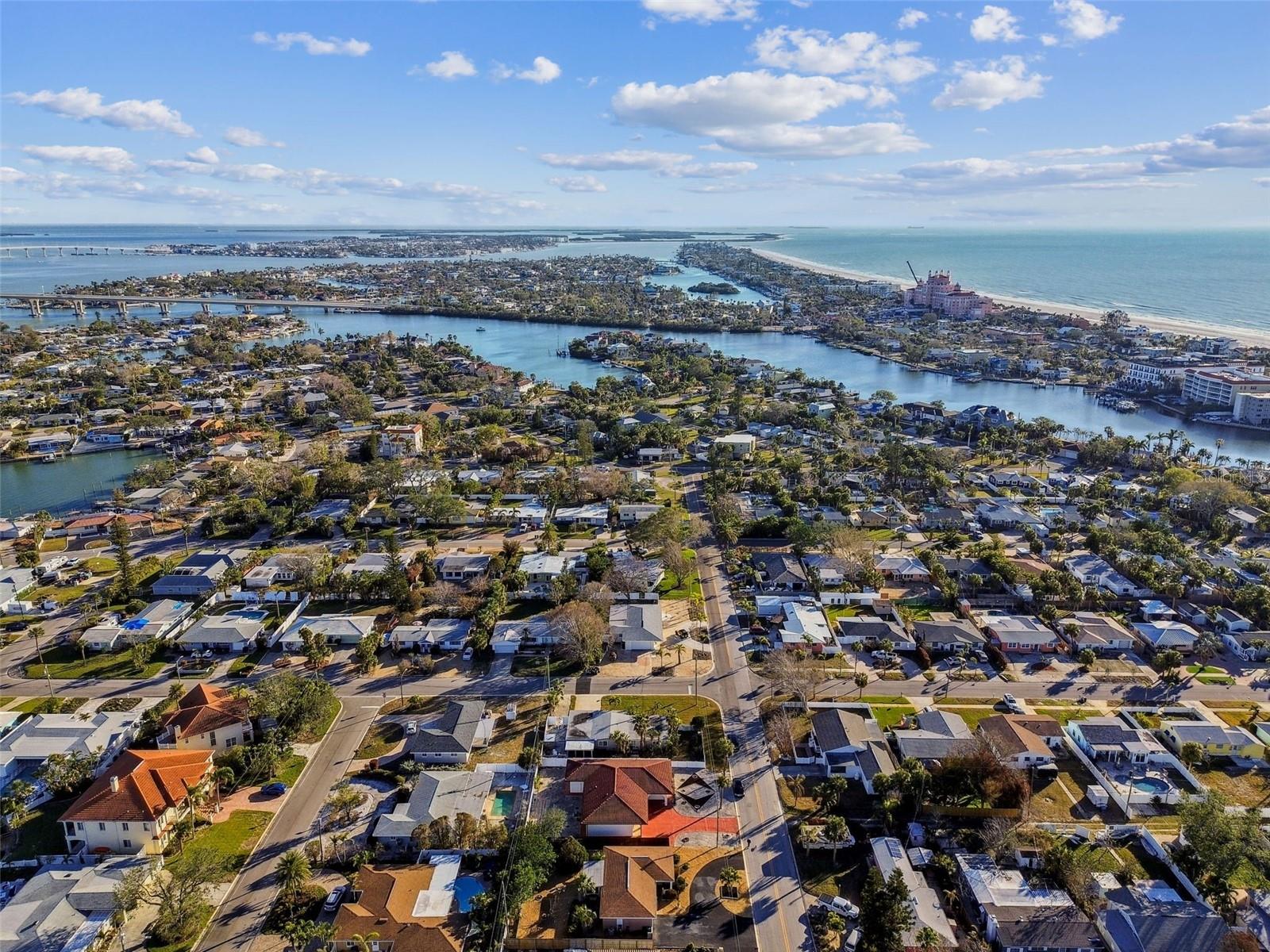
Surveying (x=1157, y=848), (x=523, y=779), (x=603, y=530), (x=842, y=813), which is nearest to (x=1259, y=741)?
(x=1157, y=848)

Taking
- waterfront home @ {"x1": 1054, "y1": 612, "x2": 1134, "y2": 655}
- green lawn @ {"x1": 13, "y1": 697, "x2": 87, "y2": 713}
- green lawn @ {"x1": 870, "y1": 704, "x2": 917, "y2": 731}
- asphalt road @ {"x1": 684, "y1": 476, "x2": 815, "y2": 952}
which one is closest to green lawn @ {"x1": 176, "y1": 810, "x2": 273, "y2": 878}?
green lawn @ {"x1": 13, "y1": 697, "x2": 87, "y2": 713}

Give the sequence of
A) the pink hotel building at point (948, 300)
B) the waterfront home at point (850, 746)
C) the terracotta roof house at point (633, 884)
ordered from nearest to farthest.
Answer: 1. the terracotta roof house at point (633, 884)
2. the waterfront home at point (850, 746)
3. the pink hotel building at point (948, 300)

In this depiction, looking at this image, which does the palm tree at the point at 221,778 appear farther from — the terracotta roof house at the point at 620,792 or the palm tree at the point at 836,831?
the palm tree at the point at 836,831

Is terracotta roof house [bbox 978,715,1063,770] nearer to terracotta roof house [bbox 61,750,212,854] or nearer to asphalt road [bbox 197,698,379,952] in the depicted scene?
asphalt road [bbox 197,698,379,952]

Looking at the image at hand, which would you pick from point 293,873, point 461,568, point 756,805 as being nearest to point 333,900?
point 293,873

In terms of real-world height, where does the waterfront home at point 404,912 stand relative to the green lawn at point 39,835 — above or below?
above

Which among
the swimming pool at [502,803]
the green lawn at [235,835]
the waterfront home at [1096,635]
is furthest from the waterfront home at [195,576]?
the waterfront home at [1096,635]
